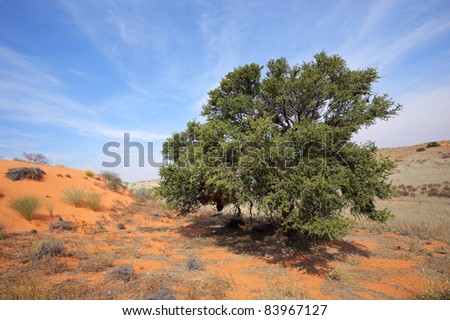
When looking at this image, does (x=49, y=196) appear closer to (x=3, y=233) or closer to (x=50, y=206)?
(x=50, y=206)

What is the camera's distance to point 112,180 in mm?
24438

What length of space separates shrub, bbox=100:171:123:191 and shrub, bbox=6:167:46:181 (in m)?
5.92

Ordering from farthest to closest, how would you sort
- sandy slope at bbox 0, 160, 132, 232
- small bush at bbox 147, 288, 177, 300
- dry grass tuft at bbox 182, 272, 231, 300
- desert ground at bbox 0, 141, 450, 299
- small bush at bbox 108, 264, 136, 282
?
sandy slope at bbox 0, 160, 132, 232 < small bush at bbox 108, 264, 136, 282 < desert ground at bbox 0, 141, 450, 299 < dry grass tuft at bbox 182, 272, 231, 300 < small bush at bbox 147, 288, 177, 300

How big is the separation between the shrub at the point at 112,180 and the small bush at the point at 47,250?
15.4m

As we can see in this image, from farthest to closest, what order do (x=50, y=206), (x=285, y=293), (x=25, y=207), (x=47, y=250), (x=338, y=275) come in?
(x=50, y=206) < (x=25, y=207) < (x=47, y=250) < (x=338, y=275) < (x=285, y=293)

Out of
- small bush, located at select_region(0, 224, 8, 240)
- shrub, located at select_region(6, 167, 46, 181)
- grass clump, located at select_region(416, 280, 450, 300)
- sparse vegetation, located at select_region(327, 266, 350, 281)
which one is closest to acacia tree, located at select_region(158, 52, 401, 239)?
sparse vegetation, located at select_region(327, 266, 350, 281)

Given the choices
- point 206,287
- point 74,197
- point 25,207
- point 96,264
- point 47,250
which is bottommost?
point 206,287

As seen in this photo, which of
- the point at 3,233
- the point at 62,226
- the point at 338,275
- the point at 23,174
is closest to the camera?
the point at 338,275

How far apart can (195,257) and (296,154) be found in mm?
5440

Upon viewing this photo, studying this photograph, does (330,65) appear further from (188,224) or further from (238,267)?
(188,224)

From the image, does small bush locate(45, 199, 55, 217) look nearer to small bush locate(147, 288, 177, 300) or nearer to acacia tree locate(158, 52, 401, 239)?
acacia tree locate(158, 52, 401, 239)

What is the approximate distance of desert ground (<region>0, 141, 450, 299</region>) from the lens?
619cm

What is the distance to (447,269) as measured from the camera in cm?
823

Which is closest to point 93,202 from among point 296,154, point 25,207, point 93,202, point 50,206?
point 93,202
